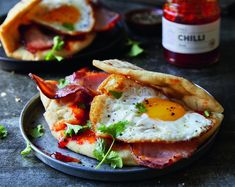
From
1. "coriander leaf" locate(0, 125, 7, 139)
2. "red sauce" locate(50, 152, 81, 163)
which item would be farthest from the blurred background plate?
"red sauce" locate(50, 152, 81, 163)

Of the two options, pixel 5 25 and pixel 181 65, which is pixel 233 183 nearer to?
pixel 181 65

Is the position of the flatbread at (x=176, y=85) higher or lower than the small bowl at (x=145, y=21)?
higher

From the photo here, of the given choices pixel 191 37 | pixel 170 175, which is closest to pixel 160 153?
pixel 170 175

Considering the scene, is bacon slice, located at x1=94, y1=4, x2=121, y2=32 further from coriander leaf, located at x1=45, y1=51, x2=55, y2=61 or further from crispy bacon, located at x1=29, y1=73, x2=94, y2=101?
crispy bacon, located at x1=29, y1=73, x2=94, y2=101

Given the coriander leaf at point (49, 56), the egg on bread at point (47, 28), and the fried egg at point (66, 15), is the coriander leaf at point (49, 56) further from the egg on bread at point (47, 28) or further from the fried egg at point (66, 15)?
the fried egg at point (66, 15)

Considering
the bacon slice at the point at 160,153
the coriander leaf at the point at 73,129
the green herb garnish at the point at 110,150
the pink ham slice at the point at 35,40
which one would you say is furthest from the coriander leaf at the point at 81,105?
the pink ham slice at the point at 35,40

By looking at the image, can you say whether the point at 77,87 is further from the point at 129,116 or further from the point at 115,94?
the point at 129,116

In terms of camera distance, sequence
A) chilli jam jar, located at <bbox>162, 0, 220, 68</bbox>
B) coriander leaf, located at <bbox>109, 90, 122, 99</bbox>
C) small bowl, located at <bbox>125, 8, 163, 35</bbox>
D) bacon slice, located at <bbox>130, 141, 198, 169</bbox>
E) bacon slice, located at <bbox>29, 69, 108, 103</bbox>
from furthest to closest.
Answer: small bowl, located at <bbox>125, 8, 163, 35</bbox> → chilli jam jar, located at <bbox>162, 0, 220, 68</bbox> → bacon slice, located at <bbox>29, 69, 108, 103</bbox> → coriander leaf, located at <bbox>109, 90, 122, 99</bbox> → bacon slice, located at <bbox>130, 141, 198, 169</bbox>

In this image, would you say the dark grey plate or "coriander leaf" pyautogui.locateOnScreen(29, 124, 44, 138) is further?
"coriander leaf" pyautogui.locateOnScreen(29, 124, 44, 138)
